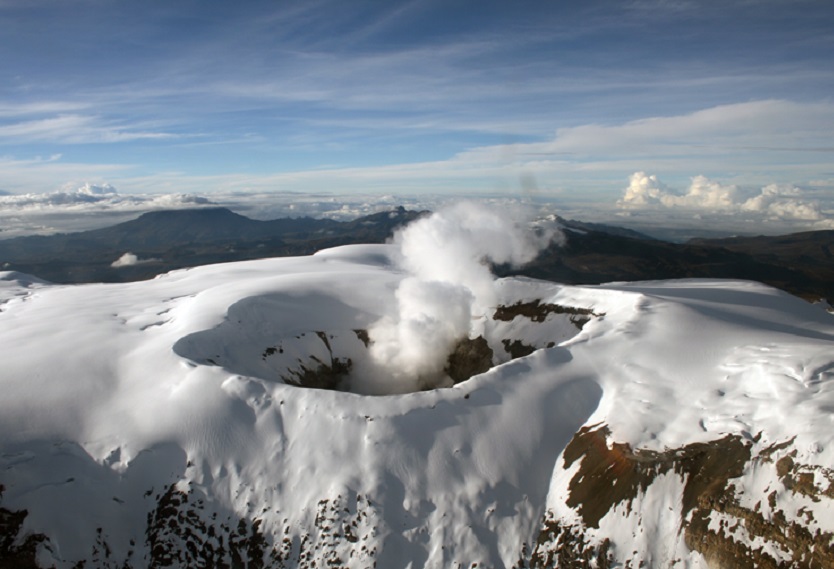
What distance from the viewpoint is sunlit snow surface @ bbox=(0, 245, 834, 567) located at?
2534 centimetres

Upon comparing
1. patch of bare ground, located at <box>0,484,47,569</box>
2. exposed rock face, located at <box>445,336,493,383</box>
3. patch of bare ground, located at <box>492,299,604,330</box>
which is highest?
patch of bare ground, located at <box>492,299,604,330</box>

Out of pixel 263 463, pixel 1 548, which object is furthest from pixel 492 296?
pixel 1 548

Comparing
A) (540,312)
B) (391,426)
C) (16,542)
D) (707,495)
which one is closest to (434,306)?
(540,312)

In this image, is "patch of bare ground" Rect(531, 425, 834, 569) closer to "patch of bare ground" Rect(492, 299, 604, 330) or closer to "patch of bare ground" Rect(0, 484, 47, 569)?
"patch of bare ground" Rect(492, 299, 604, 330)

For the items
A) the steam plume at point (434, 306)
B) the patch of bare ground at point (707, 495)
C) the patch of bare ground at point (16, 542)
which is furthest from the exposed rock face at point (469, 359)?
the patch of bare ground at point (16, 542)

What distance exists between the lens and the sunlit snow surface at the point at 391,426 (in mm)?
25344

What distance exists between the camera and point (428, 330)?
48875 millimetres

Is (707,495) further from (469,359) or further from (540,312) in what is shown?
(469,359)

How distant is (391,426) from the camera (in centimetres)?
2975

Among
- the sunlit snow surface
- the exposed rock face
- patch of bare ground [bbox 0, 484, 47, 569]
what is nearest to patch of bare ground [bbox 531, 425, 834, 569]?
the sunlit snow surface

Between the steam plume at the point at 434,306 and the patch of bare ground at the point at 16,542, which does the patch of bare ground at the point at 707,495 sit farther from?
the patch of bare ground at the point at 16,542

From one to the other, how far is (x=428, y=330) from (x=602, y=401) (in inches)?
824

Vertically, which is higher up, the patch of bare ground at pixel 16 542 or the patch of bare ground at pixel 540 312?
the patch of bare ground at pixel 540 312

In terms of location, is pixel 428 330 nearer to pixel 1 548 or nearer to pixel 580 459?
pixel 580 459
